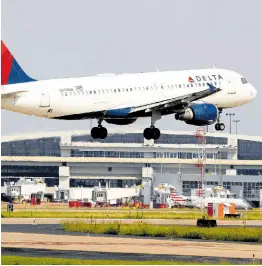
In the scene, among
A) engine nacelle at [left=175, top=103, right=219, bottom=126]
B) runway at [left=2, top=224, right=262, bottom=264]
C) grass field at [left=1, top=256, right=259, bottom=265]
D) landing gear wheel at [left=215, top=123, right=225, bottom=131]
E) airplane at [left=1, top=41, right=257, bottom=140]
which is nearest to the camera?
grass field at [left=1, top=256, right=259, bottom=265]

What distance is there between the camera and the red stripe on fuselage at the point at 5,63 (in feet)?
355

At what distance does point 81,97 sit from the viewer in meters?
110

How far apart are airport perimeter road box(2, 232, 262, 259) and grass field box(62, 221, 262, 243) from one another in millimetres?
4896

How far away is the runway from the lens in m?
95.1

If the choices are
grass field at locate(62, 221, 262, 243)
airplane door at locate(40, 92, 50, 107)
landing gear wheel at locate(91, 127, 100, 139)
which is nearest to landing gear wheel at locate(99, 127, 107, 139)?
landing gear wheel at locate(91, 127, 100, 139)

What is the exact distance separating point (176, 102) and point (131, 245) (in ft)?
50.8

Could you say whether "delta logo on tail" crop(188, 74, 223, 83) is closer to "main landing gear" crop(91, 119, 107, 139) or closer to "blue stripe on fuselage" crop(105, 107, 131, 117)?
"blue stripe on fuselage" crop(105, 107, 131, 117)

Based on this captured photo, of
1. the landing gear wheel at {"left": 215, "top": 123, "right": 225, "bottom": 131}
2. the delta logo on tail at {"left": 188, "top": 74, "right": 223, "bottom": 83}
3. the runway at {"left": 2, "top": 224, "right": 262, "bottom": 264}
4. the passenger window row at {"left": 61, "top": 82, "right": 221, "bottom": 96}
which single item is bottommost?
the runway at {"left": 2, "top": 224, "right": 262, "bottom": 264}

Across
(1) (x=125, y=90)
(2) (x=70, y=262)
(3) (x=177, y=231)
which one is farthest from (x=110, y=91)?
(2) (x=70, y=262)

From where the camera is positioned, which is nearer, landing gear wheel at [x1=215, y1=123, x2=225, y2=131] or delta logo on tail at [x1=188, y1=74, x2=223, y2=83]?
landing gear wheel at [x1=215, y1=123, x2=225, y2=131]

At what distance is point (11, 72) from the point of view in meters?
109

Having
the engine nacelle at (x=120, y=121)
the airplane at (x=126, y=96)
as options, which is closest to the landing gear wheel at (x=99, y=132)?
the airplane at (x=126, y=96)

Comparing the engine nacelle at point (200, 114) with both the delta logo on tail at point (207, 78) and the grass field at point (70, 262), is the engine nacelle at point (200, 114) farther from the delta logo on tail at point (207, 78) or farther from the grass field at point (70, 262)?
the grass field at point (70, 262)

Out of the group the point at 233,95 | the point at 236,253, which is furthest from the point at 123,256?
the point at 233,95
